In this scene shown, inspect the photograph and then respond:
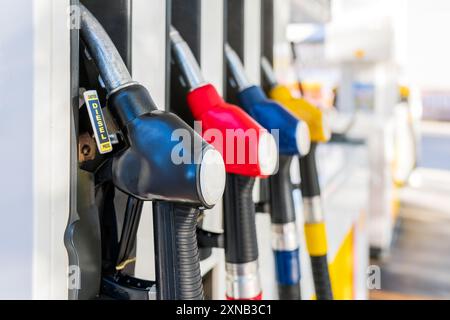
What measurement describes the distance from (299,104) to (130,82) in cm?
44

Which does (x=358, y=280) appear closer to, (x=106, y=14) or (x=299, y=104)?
(x=299, y=104)

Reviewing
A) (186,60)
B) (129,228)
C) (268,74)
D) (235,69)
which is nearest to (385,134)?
(268,74)

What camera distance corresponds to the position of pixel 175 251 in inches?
19.5

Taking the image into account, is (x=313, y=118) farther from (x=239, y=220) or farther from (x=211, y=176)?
(x=211, y=176)

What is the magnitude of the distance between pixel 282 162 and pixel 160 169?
0.33 m

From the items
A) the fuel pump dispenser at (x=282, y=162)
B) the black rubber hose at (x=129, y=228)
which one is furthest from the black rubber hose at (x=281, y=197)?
the black rubber hose at (x=129, y=228)

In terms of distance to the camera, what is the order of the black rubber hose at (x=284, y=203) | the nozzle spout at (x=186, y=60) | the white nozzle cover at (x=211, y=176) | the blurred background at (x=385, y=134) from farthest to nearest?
the blurred background at (x=385, y=134) → the black rubber hose at (x=284, y=203) → the nozzle spout at (x=186, y=60) → the white nozzle cover at (x=211, y=176)

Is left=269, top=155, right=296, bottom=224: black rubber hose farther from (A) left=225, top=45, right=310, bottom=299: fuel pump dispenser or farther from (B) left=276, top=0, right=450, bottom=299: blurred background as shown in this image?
(B) left=276, top=0, right=450, bottom=299: blurred background

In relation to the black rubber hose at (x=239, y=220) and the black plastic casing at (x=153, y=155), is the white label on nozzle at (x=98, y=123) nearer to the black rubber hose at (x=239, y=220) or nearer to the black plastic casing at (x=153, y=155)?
the black plastic casing at (x=153, y=155)

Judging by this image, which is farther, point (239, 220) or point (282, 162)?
point (282, 162)

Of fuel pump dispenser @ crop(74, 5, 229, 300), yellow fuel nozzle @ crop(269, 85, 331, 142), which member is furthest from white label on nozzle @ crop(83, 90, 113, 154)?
yellow fuel nozzle @ crop(269, 85, 331, 142)

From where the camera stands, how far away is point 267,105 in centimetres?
76

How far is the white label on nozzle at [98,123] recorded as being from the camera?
20.0 inches
